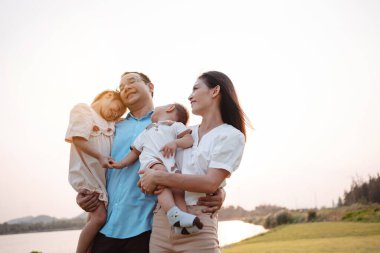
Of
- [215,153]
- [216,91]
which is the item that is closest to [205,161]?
[215,153]

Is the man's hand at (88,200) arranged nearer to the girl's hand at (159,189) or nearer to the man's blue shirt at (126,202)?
the man's blue shirt at (126,202)

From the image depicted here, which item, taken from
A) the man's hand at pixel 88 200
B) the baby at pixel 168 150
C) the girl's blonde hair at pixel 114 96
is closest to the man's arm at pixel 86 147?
the baby at pixel 168 150

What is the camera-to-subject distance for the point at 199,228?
6.49ft

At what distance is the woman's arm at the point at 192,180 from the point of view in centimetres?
201

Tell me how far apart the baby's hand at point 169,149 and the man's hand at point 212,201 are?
359 millimetres

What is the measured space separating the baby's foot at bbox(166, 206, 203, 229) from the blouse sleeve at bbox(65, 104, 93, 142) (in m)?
1.00

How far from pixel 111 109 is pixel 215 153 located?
3.85 feet

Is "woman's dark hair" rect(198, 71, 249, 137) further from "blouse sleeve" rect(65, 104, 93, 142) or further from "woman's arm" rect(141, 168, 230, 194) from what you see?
"blouse sleeve" rect(65, 104, 93, 142)

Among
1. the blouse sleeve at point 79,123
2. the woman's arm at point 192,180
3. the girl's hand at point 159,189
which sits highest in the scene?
the blouse sleeve at point 79,123

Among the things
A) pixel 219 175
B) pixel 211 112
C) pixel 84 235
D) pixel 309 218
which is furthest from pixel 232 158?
pixel 309 218

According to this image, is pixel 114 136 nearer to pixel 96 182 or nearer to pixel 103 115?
pixel 103 115

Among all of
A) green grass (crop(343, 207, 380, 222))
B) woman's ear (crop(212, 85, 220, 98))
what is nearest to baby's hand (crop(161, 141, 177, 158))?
woman's ear (crop(212, 85, 220, 98))

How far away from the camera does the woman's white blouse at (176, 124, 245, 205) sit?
2.08m

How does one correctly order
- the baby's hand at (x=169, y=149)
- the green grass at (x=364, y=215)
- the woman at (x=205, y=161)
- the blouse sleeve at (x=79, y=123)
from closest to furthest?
the woman at (x=205, y=161) → the baby's hand at (x=169, y=149) → the blouse sleeve at (x=79, y=123) → the green grass at (x=364, y=215)
